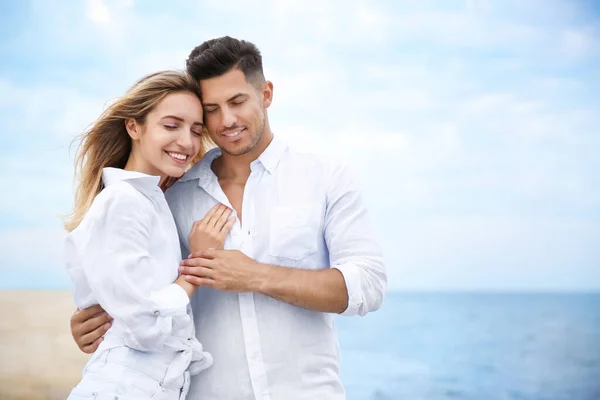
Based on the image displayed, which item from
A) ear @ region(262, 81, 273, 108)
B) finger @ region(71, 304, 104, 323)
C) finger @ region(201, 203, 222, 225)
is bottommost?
finger @ region(71, 304, 104, 323)

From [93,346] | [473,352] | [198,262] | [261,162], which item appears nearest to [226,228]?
[198,262]

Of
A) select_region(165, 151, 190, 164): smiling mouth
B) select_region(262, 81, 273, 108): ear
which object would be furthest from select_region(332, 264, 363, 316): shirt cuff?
select_region(262, 81, 273, 108): ear

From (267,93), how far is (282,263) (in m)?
0.61

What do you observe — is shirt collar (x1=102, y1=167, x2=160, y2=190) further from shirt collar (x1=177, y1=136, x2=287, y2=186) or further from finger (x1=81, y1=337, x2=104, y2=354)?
finger (x1=81, y1=337, x2=104, y2=354)

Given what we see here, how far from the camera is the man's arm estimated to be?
2006 millimetres

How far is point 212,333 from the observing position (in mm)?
2105

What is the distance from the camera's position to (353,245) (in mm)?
2180

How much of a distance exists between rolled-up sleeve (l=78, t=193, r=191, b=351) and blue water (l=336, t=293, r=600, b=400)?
959 cm

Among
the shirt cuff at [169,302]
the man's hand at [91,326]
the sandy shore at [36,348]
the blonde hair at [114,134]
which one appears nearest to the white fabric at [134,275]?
the shirt cuff at [169,302]

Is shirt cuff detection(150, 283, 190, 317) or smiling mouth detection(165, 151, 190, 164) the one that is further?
smiling mouth detection(165, 151, 190, 164)

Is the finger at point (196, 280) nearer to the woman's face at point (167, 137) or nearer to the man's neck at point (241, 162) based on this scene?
the woman's face at point (167, 137)

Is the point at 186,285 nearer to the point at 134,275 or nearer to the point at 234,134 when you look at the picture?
the point at 134,275

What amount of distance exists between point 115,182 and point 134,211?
0.16 meters

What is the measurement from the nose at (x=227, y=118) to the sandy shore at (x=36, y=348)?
19.2ft
